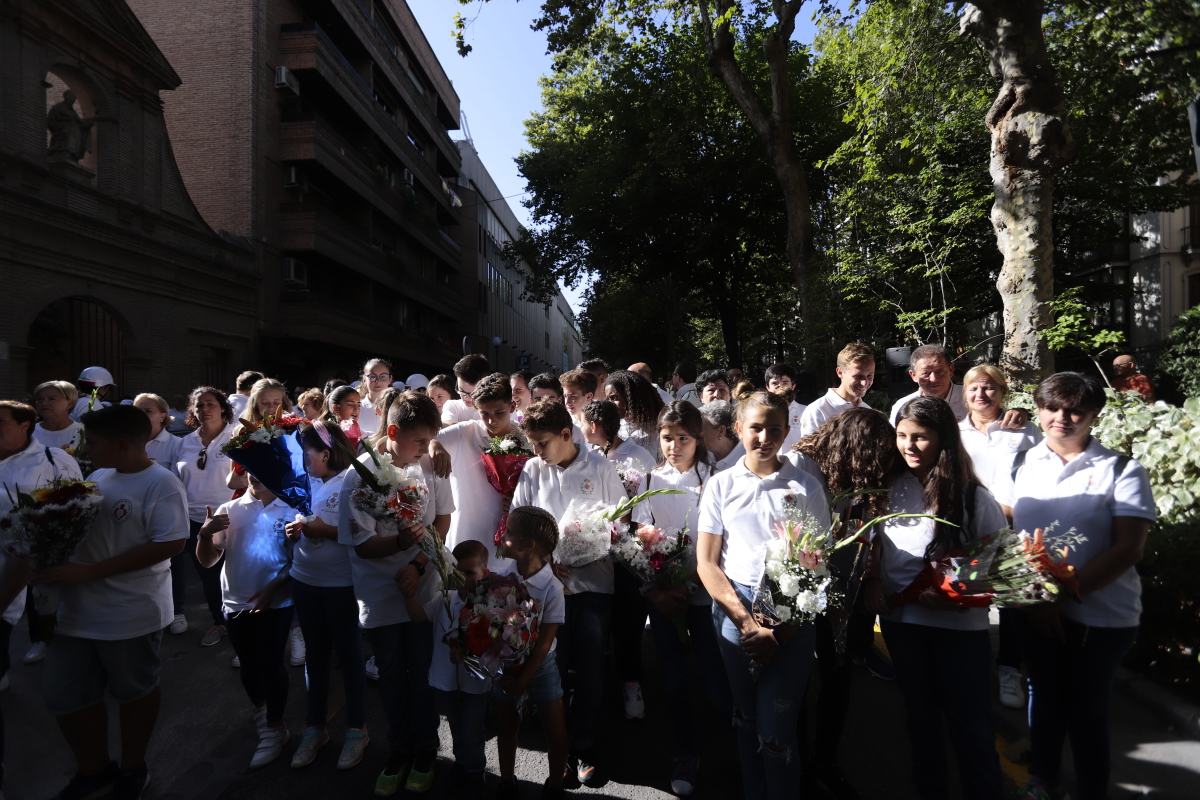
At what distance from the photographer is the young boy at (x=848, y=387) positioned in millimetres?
5379

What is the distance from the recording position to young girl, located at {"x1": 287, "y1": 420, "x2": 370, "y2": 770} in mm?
3766

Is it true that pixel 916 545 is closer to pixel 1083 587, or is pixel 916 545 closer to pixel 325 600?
pixel 1083 587

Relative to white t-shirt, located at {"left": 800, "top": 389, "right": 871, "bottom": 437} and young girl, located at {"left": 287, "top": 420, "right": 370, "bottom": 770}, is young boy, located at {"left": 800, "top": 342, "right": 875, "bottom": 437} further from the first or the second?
young girl, located at {"left": 287, "top": 420, "right": 370, "bottom": 770}

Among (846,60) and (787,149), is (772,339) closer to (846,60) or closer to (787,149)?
(846,60)

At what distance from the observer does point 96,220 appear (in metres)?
14.5

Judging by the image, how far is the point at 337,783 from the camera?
3.65 metres

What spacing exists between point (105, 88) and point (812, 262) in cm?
1631

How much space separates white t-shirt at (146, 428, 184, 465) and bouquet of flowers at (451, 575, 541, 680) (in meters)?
4.32

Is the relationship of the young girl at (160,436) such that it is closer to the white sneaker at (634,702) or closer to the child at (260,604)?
the child at (260,604)

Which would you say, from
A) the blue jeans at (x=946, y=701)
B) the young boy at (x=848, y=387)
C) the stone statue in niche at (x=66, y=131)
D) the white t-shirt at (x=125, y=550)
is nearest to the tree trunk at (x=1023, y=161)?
the young boy at (x=848, y=387)

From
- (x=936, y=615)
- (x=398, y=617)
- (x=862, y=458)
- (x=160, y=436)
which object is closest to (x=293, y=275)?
(x=160, y=436)

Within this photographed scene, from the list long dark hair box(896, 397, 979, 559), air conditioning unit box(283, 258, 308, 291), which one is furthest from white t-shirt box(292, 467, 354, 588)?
air conditioning unit box(283, 258, 308, 291)

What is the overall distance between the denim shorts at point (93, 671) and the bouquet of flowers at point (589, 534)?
214 centimetres

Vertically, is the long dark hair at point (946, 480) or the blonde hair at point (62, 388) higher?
the blonde hair at point (62, 388)
